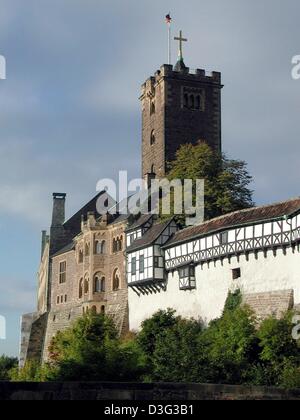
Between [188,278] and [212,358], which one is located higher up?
[188,278]

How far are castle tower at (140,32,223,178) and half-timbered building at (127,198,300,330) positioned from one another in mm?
13884

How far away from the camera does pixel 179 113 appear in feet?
203

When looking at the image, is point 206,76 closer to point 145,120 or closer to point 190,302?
point 145,120

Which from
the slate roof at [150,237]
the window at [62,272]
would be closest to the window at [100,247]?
the slate roof at [150,237]

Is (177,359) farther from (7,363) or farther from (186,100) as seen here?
(7,363)

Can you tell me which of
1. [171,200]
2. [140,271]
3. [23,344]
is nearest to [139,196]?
[171,200]

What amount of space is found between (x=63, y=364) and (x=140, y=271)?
1611 centimetres

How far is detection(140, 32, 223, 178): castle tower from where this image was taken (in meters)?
61.1

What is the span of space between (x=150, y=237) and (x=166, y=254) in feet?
7.41

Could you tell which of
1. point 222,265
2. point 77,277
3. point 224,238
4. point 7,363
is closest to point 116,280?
point 77,277

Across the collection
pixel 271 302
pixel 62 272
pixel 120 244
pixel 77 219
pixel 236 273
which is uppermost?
pixel 77 219

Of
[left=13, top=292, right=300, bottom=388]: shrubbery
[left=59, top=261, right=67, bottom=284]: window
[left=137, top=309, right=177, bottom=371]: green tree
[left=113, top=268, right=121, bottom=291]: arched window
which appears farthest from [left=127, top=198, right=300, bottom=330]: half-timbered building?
[left=59, top=261, right=67, bottom=284]: window

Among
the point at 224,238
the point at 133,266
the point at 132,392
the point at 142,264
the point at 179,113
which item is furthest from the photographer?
the point at 179,113
